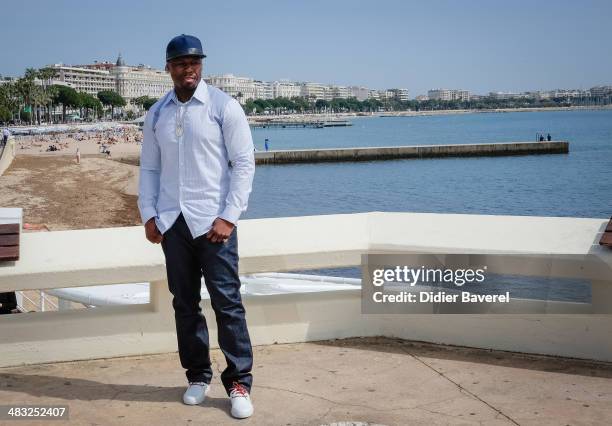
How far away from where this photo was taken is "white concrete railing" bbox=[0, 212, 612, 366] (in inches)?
168

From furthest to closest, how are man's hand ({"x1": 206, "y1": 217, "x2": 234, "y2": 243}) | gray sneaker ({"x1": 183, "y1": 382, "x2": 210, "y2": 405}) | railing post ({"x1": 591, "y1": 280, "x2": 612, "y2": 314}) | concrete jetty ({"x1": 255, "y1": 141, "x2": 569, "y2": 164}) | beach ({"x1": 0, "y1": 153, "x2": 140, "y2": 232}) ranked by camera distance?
concrete jetty ({"x1": 255, "y1": 141, "x2": 569, "y2": 164}) < beach ({"x1": 0, "y1": 153, "x2": 140, "y2": 232}) < railing post ({"x1": 591, "y1": 280, "x2": 612, "y2": 314}) < gray sneaker ({"x1": 183, "y1": 382, "x2": 210, "y2": 405}) < man's hand ({"x1": 206, "y1": 217, "x2": 234, "y2": 243})

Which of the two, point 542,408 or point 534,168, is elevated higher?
point 542,408

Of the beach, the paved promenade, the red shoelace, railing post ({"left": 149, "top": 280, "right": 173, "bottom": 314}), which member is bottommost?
the beach

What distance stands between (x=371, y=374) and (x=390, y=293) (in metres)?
0.74

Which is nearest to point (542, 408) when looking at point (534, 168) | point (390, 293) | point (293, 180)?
point (390, 293)

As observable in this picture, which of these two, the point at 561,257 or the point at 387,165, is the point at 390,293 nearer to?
the point at 561,257

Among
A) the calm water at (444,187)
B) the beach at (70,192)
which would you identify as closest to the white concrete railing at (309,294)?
the beach at (70,192)

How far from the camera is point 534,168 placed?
6544cm

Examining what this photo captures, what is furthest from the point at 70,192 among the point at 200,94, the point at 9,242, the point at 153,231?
the point at 200,94

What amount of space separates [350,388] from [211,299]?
828 mm

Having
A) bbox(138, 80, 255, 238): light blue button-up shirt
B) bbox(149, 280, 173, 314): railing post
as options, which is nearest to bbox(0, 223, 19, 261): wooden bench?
bbox(149, 280, 173, 314): railing post

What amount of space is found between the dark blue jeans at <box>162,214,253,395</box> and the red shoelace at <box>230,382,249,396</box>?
0.02 meters

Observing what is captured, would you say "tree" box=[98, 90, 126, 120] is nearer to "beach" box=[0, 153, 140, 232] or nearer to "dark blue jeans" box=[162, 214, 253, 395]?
"beach" box=[0, 153, 140, 232]

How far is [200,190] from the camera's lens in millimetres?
3586
